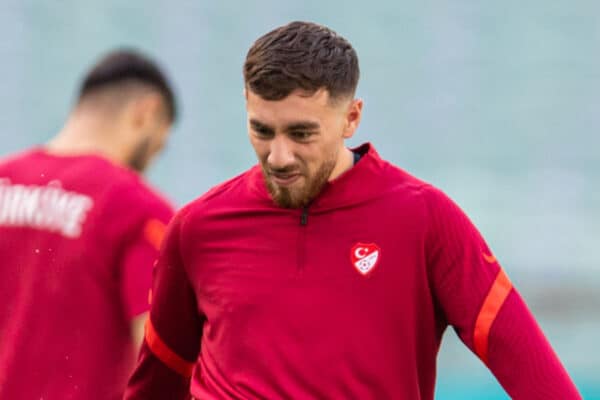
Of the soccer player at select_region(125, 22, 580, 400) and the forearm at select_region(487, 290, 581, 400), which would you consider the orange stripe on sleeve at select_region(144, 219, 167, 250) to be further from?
the forearm at select_region(487, 290, 581, 400)

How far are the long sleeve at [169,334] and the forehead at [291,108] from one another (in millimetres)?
491

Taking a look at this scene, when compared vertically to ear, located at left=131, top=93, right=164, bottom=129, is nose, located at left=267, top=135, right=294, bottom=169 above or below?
above

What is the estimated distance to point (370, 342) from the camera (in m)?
3.44

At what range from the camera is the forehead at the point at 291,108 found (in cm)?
333

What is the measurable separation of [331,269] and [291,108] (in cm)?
44

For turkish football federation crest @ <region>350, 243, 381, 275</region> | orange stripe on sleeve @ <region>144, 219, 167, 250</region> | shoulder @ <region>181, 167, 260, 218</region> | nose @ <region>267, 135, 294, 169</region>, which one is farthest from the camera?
orange stripe on sleeve @ <region>144, 219, 167, 250</region>

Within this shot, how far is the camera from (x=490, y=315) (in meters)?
3.37

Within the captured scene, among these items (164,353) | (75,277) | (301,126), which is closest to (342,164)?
(301,126)

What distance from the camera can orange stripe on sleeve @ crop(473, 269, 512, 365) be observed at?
11.1 ft

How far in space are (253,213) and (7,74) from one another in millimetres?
10686

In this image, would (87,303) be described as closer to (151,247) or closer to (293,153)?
(151,247)

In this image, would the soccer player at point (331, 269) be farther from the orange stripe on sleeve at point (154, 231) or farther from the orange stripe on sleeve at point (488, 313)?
the orange stripe on sleeve at point (154, 231)

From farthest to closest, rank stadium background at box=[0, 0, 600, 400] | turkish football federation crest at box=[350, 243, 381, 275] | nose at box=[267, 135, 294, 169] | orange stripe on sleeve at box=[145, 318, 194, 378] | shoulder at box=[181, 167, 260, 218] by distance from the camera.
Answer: stadium background at box=[0, 0, 600, 400] → orange stripe on sleeve at box=[145, 318, 194, 378] → shoulder at box=[181, 167, 260, 218] → turkish football federation crest at box=[350, 243, 381, 275] → nose at box=[267, 135, 294, 169]

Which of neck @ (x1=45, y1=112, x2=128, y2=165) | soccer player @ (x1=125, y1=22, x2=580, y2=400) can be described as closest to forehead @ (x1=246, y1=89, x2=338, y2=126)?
soccer player @ (x1=125, y1=22, x2=580, y2=400)
